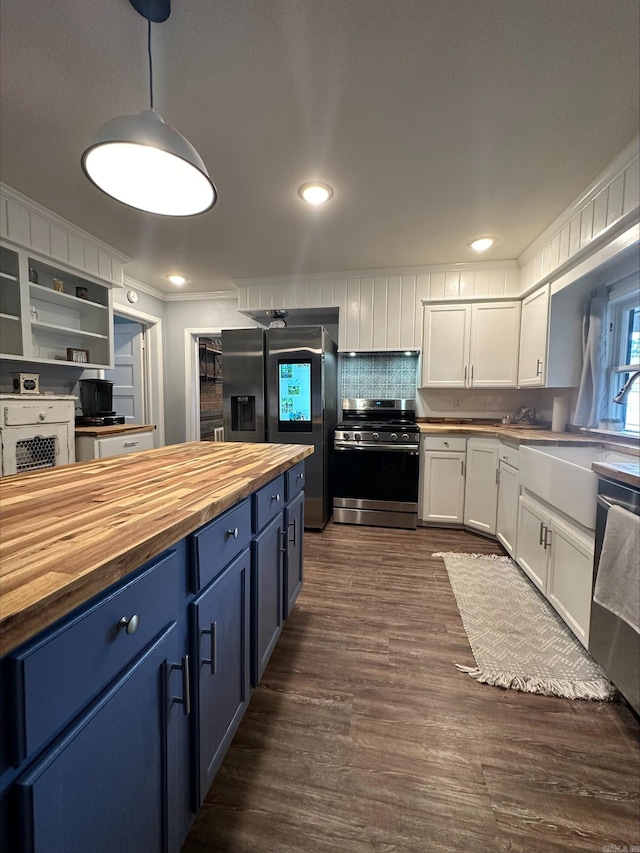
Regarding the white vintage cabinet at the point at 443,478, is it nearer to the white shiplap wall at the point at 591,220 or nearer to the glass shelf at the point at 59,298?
the white shiplap wall at the point at 591,220

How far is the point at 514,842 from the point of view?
3.14 ft

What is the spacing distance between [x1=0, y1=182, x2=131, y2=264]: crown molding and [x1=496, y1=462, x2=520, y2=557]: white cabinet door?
3867 millimetres

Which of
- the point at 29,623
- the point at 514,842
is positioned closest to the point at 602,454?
the point at 514,842

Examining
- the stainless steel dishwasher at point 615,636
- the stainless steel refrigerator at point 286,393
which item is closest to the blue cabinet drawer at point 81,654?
the stainless steel dishwasher at point 615,636

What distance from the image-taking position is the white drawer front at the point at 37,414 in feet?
7.58

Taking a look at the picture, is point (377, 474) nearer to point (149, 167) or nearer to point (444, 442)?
point (444, 442)

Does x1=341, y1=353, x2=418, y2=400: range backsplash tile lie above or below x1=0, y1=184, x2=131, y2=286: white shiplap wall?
below

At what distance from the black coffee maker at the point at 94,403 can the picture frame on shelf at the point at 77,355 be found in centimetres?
18

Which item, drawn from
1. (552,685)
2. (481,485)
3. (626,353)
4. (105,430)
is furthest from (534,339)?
(105,430)

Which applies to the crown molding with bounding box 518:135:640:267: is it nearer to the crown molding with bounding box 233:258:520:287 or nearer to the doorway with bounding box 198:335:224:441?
the crown molding with bounding box 233:258:520:287

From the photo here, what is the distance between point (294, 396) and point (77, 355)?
1.93 meters

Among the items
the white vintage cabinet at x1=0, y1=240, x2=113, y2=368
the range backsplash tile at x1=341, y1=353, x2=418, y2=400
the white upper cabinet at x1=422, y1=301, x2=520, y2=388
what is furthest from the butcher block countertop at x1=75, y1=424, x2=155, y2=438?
the white upper cabinet at x1=422, y1=301, x2=520, y2=388

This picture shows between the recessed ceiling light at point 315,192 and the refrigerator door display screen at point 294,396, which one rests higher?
the recessed ceiling light at point 315,192

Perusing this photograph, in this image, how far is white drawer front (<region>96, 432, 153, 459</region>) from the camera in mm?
2939
